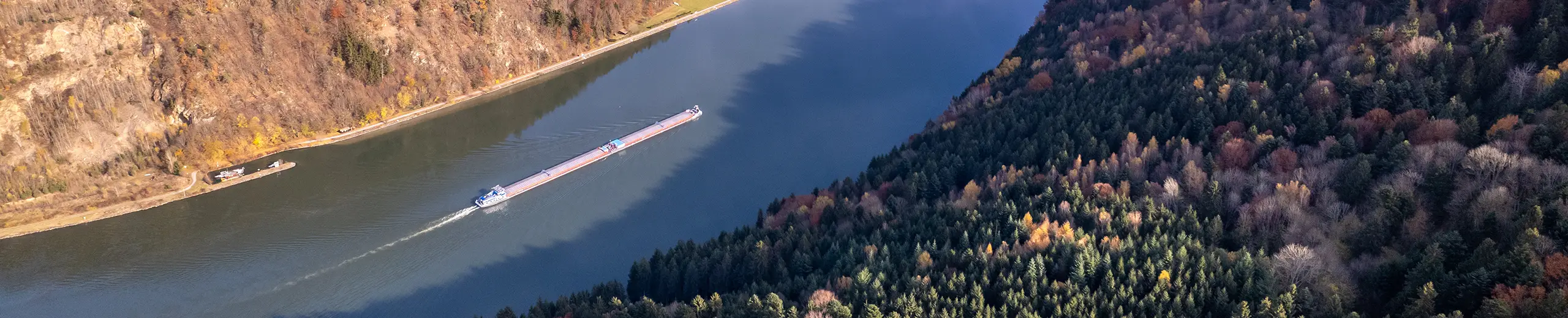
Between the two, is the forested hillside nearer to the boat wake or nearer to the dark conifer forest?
the boat wake

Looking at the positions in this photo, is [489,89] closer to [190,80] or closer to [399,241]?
[190,80]

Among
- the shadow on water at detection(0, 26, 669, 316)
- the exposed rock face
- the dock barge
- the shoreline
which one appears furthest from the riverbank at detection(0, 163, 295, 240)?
the dock barge

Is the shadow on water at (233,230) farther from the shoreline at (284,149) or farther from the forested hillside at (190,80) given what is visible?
the forested hillside at (190,80)

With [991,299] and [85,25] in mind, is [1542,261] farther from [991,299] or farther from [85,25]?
[85,25]

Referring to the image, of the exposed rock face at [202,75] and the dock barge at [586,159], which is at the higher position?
the exposed rock face at [202,75]

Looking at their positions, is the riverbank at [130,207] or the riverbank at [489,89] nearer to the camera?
the riverbank at [130,207]

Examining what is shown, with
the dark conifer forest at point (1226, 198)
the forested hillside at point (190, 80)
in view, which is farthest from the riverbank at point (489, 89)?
the dark conifer forest at point (1226, 198)

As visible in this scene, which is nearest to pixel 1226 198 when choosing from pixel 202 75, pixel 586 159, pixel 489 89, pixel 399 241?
pixel 586 159
